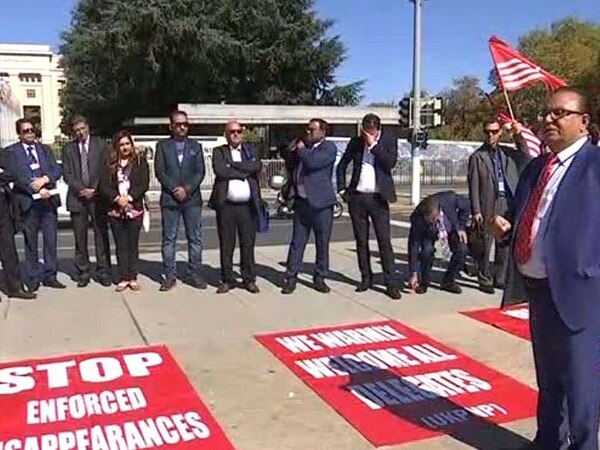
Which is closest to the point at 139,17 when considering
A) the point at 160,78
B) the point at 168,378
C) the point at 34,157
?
the point at 160,78

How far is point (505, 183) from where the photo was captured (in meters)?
7.00

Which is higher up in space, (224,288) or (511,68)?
(511,68)

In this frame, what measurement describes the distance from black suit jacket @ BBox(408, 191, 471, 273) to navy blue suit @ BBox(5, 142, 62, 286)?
389 cm

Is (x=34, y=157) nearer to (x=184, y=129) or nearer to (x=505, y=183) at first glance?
(x=184, y=129)

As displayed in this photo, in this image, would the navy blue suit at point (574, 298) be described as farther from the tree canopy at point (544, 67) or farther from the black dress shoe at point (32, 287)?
the tree canopy at point (544, 67)

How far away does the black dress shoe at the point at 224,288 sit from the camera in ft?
23.4

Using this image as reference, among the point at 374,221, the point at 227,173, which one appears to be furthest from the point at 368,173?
the point at 227,173

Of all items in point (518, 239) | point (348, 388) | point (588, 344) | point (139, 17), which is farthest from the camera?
point (139, 17)

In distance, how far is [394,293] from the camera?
271 inches

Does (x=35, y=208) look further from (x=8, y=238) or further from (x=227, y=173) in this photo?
(x=227, y=173)

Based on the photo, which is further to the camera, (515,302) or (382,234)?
(382,234)

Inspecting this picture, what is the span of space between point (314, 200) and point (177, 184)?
1473mm

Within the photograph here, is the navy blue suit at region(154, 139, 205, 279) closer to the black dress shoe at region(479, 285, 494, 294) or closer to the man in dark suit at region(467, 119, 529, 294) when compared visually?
the man in dark suit at region(467, 119, 529, 294)

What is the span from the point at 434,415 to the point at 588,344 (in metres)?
1.21
